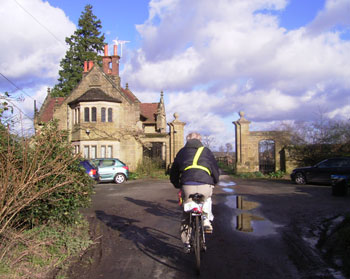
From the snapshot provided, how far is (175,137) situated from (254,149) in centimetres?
599

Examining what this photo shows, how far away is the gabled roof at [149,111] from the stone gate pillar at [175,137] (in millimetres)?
9336

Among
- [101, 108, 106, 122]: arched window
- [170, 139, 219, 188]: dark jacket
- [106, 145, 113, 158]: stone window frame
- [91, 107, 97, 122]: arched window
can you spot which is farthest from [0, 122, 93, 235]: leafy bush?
[101, 108, 106, 122]: arched window

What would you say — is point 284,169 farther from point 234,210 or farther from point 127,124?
point 234,210

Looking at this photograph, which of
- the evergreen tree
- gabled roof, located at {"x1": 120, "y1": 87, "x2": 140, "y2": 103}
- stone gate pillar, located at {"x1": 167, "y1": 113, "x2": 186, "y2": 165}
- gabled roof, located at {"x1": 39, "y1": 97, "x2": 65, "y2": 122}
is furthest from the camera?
the evergreen tree

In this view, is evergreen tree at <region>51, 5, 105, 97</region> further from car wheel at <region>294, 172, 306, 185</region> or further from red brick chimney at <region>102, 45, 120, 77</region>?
car wheel at <region>294, 172, 306, 185</region>

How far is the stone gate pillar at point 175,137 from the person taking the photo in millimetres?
25844

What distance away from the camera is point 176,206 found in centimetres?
1041

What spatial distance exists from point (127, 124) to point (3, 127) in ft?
71.6

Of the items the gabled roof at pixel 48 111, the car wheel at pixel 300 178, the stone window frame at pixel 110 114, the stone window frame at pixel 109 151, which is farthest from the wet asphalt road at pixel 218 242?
the gabled roof at pixel 48 111

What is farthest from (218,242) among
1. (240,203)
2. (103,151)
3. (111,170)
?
(103,151)

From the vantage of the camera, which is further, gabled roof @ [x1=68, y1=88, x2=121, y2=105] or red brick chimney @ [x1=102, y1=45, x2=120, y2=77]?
red brick chimney @ [x1=102, y1=45, x2=120, y2=77]

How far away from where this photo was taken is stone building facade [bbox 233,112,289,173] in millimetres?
24203

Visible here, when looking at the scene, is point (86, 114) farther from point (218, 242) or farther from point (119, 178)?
point (218, 242)

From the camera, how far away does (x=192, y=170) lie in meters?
5.18
